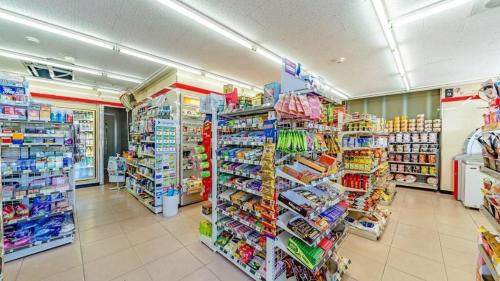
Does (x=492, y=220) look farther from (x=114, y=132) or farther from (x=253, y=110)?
(x=114, y=132)

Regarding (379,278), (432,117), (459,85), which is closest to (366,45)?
(379,278)

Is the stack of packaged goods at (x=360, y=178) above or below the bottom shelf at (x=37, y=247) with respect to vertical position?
above

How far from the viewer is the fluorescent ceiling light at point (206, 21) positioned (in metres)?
2.68

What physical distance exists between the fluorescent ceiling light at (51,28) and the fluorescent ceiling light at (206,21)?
1.93m

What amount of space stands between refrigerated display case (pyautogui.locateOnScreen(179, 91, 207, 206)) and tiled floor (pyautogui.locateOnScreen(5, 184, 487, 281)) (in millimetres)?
633

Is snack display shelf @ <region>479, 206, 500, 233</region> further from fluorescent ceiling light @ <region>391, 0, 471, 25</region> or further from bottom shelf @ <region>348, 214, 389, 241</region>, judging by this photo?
fluorescent ceiling light @ <region>391, 0, 471, 25</region>

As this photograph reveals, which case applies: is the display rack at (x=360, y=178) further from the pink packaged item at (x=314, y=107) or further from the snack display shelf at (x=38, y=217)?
the snack display shelf at (x=38, y=217)

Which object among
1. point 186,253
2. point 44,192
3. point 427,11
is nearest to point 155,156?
point 44,192

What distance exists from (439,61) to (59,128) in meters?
8.09

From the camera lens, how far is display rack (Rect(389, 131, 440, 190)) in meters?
6.44

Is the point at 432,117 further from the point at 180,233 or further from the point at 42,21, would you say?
the point at 42,21

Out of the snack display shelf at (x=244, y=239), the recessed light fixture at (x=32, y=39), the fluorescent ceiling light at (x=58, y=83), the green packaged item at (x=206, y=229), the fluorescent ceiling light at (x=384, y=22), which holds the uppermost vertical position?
the recessed light fixture at (x=32, y=39)

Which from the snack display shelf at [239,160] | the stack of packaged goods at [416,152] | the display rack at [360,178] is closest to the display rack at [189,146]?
the snack display shelf at [239,160]

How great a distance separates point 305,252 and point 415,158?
7455 millimetres
